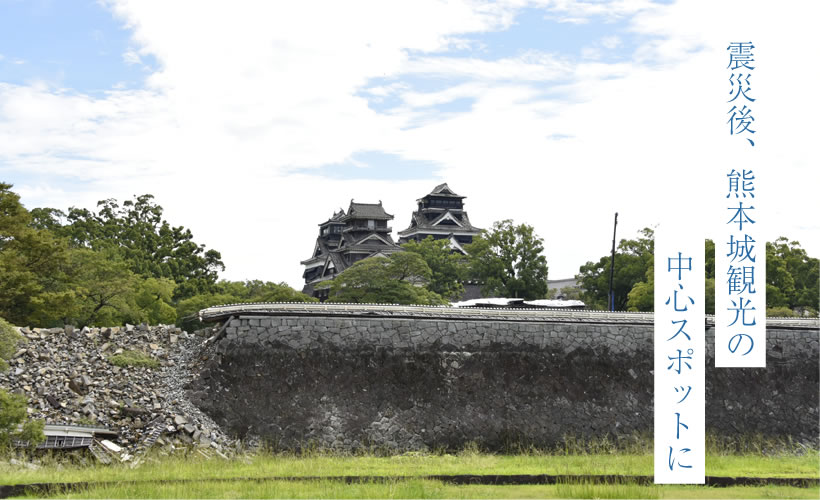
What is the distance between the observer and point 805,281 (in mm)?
41125

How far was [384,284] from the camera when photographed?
38.4 meters

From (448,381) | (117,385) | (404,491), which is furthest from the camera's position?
(448,381)

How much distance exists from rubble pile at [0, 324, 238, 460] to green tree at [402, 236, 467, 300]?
83.1ft

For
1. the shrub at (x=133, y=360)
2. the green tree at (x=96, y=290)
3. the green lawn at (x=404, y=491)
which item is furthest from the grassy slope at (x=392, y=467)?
the green tree at (x=96, y=290)

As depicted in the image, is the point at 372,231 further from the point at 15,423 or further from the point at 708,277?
the point at 15,423

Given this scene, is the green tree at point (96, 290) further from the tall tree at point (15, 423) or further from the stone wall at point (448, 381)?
the tall tree at point (15, 423)

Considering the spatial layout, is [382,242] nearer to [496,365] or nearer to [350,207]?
[350,207]

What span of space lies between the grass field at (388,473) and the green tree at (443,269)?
90.5ft

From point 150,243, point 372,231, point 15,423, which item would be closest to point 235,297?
point 150,243

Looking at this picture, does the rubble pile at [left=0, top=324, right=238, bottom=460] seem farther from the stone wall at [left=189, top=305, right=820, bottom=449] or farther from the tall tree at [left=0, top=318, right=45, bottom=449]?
the tall tree at [left=0, top=318, right=45, bottom=449]

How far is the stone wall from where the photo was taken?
65.6 ft

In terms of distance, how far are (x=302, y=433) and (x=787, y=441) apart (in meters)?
11.3

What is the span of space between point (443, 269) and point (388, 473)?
34.2m

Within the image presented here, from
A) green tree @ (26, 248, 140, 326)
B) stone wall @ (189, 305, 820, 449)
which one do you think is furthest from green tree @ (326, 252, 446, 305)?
stone wall @ (189, 305, 820, 449)
